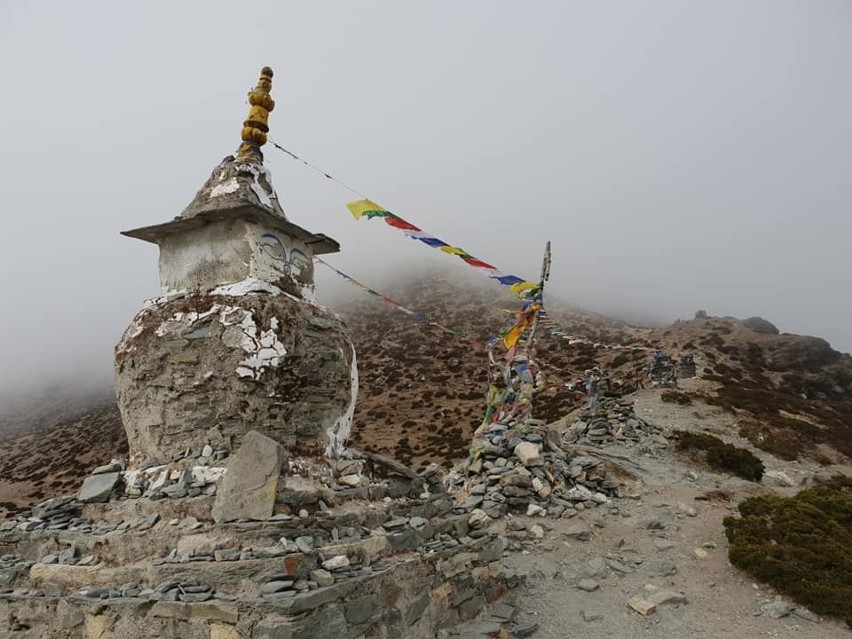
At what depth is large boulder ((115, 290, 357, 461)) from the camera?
5.52m

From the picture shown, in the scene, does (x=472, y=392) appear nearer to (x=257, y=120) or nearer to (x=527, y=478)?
(x=527, y=478)

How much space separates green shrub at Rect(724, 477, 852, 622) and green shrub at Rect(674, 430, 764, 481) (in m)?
4.71

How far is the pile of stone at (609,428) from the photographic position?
56.2ft

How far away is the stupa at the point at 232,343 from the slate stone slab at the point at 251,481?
0.49 m

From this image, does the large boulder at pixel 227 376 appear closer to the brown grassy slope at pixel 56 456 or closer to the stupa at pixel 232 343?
the stupa at pixel 232 343

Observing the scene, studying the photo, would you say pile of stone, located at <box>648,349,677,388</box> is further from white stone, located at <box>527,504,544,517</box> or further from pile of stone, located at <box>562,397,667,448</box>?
white stone, located at <box>527,504,544,517</box>

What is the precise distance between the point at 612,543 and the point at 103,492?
26.6 ft

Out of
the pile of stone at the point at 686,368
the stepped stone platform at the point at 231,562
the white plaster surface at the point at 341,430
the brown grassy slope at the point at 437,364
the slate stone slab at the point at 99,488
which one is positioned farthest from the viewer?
the pile of stone at the point at 686,368

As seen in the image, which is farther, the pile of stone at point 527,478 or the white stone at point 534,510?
the pile of stone at point 527,478

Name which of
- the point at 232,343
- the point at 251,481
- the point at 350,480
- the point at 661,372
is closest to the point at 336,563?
the point at 251,481

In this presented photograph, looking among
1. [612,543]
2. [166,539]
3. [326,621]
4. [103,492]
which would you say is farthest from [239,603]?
[612,543]

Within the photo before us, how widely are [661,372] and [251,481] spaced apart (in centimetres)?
2556

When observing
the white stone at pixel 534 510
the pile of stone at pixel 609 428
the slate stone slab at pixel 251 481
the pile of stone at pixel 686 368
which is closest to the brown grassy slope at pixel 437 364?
the pile of stone at pixel 609 428

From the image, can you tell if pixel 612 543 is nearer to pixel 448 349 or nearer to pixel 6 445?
pixel 448 349
